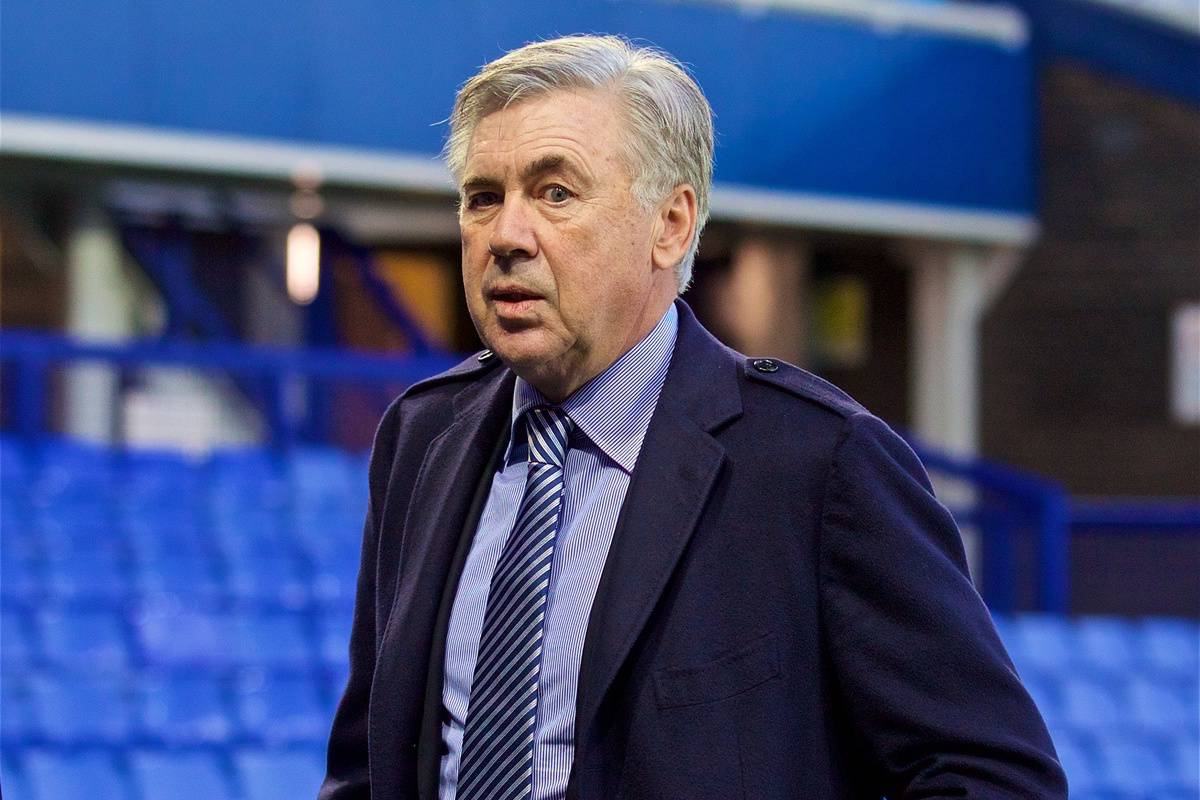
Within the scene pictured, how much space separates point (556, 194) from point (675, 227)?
0.16 meters

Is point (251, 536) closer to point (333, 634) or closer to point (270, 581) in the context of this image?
point (270, 581)

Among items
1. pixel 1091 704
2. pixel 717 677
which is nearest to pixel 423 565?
pixel 717 677

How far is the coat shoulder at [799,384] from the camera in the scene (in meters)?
1.70

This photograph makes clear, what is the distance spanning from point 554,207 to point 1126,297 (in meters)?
12.9

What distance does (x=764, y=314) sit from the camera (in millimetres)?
13680

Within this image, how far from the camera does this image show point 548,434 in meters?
1.84

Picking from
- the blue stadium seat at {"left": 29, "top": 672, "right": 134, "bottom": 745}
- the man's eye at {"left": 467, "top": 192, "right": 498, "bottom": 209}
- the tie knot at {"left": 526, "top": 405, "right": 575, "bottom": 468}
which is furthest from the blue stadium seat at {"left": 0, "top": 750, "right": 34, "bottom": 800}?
the man's eye at {"left": 467, "top": 192, "right": 498, "bottom": 209}

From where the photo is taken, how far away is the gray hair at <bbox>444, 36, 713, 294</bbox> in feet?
5.72

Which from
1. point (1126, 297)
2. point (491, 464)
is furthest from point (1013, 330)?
point (491, 464)

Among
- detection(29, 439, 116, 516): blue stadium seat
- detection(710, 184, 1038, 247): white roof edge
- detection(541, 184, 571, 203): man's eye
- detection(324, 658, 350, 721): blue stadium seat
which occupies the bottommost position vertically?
detection(324, 658, 350, 721): blue stadium seat

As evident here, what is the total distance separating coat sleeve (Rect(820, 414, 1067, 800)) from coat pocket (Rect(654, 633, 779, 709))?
0.07 metres

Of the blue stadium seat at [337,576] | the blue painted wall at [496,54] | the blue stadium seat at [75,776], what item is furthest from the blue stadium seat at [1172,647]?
the blue stadium seat at [75,776]

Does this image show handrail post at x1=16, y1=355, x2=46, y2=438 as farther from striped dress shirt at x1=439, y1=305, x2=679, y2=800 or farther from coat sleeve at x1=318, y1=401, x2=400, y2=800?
striped dress shirt at x1=439, y1=305, x2=679, y2=800

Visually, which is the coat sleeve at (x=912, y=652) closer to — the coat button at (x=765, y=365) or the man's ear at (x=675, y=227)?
the coat button at (x=765, y=365)
